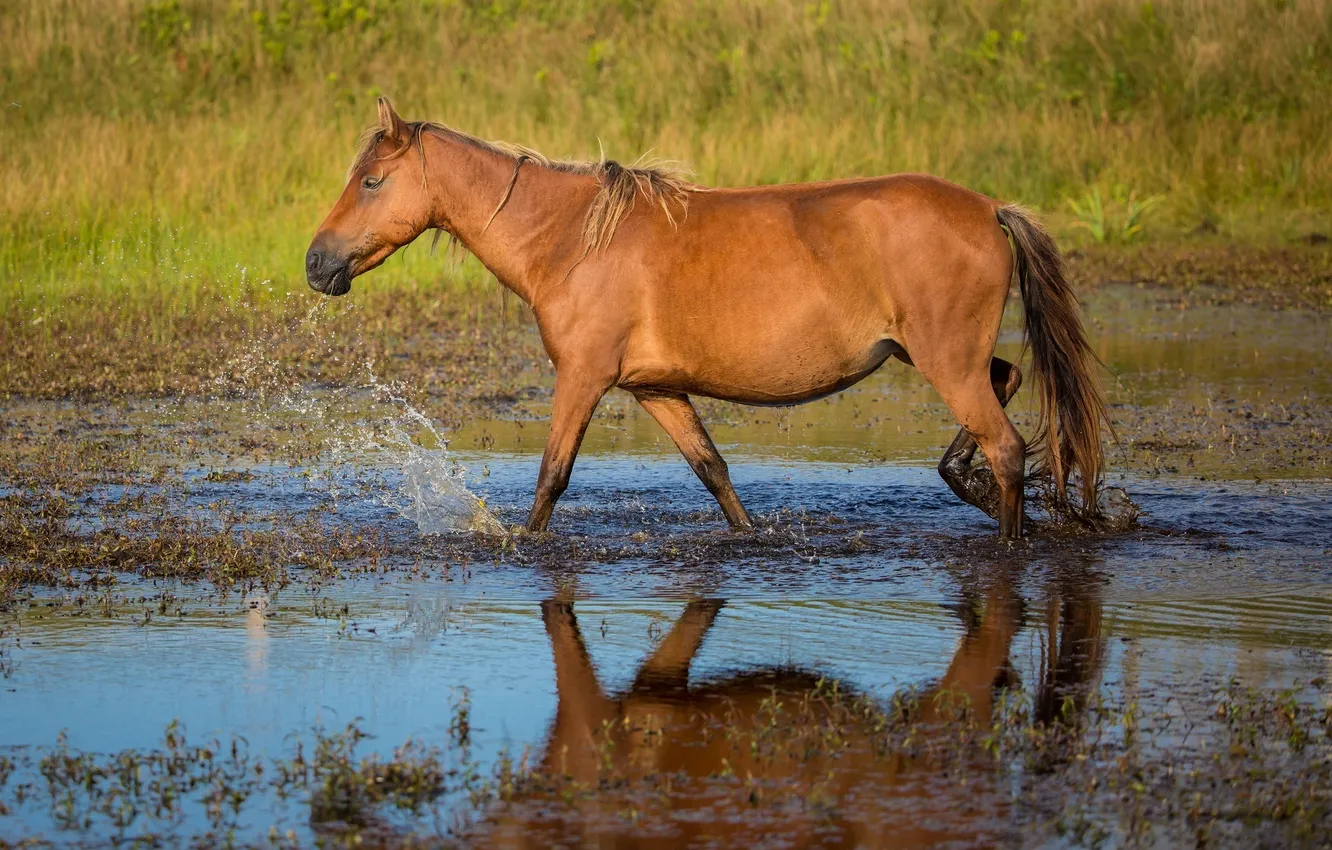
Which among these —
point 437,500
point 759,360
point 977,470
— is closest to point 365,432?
point 437,500

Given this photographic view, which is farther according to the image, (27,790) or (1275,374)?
(1275,374)

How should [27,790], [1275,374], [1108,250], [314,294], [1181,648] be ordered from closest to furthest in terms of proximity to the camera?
[27,790] → [1181,648] → [1275,374] → [314,294] → [1108,250]

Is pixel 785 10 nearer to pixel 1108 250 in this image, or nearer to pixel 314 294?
pixel 1108 250

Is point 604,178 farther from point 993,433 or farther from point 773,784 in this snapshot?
point 773,784

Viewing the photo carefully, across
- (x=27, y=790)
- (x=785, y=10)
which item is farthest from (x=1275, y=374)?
(x=785, y=10)

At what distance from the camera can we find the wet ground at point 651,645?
4.24 m

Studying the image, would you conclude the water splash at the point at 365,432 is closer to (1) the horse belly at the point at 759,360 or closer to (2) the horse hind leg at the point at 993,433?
(1) the horse belly at the point at 759,360

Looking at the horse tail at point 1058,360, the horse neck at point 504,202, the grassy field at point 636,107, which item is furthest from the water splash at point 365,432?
the horse tail at point 1058,360

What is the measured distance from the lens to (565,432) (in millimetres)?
7148

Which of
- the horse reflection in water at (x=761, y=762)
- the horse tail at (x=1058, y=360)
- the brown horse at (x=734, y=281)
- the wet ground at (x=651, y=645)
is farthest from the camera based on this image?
the horse tail at (x=1058, y=360)

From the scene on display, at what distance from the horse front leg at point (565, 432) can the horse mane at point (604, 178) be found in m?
0.55

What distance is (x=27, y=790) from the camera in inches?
173

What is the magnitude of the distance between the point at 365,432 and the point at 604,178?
113 inches

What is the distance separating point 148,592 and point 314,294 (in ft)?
22.8
